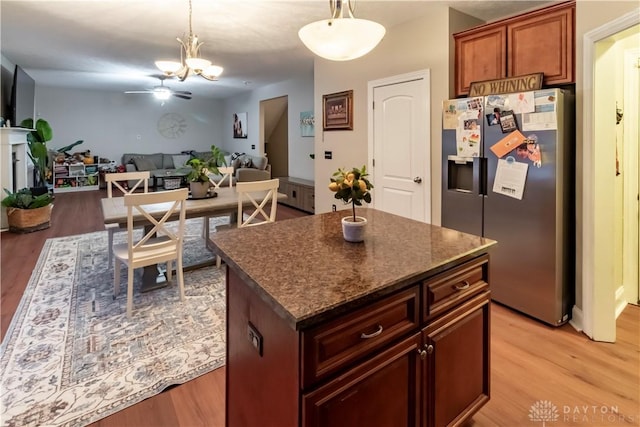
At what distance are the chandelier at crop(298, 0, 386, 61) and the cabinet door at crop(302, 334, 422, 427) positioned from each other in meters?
1.24

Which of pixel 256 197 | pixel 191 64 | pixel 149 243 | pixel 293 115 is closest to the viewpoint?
pixel 149 243

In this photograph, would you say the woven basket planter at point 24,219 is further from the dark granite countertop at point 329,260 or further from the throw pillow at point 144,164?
the dark granite countertop at point 329,260

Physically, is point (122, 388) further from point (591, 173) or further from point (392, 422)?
Result: point (591, 173)

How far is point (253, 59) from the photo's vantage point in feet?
17.9

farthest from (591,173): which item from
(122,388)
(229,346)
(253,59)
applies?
(253,59)

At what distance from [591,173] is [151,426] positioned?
9.68ft

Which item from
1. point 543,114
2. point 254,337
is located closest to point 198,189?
point 254,337

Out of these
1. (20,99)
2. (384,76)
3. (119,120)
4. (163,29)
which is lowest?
(384,76)

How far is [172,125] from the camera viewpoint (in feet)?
34.4

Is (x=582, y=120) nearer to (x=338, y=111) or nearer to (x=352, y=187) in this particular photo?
(x=352, y=187)

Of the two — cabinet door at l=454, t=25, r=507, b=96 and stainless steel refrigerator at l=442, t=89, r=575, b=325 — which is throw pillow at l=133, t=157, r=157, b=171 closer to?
cabinet door at l=454, t=25, r=507, b=96

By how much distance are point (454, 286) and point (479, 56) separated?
2503 millimetres

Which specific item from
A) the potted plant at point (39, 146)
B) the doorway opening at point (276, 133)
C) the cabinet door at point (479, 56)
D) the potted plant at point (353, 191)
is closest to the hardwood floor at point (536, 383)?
the potted plant at point (353, 191)

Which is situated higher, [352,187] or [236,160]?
[236,160]
